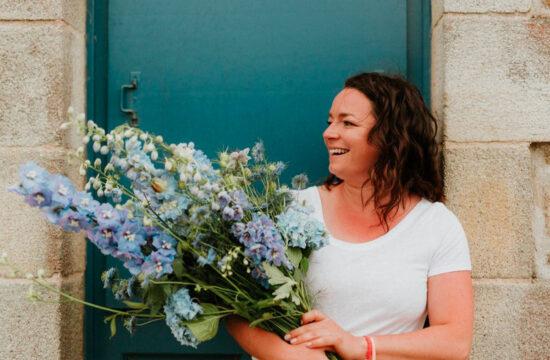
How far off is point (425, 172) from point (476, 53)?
0.54m

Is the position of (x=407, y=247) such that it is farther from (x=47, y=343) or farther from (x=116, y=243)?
(x=47, y=343)

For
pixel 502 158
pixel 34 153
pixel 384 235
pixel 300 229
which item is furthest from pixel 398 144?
pixel 34 153

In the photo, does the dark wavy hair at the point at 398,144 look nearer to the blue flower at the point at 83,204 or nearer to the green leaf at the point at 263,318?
the green leaf at the point at 263,318

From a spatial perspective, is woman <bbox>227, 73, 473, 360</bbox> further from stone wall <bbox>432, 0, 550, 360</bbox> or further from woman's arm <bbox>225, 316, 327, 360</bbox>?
stone wall <bbox>432, 0, 550, 360</bbox>

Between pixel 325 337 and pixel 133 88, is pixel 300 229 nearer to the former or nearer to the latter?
pixel 325 337

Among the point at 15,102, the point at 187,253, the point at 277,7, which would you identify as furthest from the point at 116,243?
the point at 277,7

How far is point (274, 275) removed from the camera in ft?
4.50

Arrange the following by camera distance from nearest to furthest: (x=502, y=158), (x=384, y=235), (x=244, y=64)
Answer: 1. (x=384, y=235)
2. (x=502, y=158)
3. (x=244, y=64)

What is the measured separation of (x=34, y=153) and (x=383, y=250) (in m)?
1.39

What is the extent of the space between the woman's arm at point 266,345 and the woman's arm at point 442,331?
233mm

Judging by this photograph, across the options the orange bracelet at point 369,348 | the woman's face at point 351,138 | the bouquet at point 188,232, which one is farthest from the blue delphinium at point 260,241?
the woman's face at point 351,138

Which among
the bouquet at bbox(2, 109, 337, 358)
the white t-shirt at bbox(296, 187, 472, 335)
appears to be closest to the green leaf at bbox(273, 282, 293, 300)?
the bouquet at bbox(2, 109, 337, 358)

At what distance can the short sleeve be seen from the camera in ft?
5.54

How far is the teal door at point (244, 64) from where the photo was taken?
226 cm
